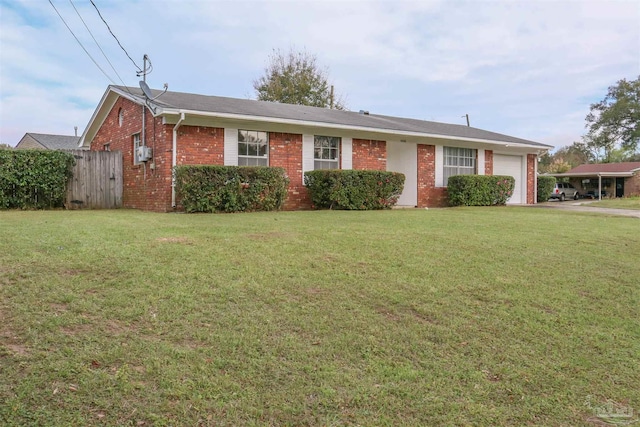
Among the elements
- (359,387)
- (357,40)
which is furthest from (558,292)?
(357,40)

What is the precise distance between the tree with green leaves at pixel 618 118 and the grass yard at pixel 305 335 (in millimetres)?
54634

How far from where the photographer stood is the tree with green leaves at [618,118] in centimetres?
4906

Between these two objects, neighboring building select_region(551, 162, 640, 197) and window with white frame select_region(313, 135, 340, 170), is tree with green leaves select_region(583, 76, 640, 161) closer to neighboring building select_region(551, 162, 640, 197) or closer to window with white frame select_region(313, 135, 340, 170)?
neighboring building select_region(551, 162, 640, 197)

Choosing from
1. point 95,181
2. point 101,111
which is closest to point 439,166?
point 95,181

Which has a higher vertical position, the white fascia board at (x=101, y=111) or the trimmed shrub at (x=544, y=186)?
the white fascia board at (x=101, y=111)

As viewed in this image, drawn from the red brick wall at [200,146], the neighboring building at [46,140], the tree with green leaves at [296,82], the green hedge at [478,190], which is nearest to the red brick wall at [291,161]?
the red brick wall at [200,146]

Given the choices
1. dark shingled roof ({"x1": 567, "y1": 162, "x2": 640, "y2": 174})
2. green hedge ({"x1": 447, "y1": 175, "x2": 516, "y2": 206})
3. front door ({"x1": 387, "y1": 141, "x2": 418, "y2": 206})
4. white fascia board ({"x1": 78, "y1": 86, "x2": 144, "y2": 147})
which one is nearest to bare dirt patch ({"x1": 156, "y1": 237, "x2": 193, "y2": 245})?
white fascia board ({"x1": 78, "y1": 86, "x2": 144, "y2": 147})

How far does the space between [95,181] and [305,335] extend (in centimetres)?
1240

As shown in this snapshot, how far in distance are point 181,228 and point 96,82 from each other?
1254cm

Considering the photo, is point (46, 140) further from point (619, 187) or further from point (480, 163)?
point (619, 187)

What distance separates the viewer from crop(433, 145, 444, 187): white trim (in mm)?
16859

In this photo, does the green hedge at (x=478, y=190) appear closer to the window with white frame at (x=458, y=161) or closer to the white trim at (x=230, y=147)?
the window with white frame at (x=458, y=161)

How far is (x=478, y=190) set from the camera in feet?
53.3

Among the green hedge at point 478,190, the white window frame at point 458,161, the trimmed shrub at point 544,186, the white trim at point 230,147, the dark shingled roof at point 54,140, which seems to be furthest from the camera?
the dark shingled roof at point 54,140
